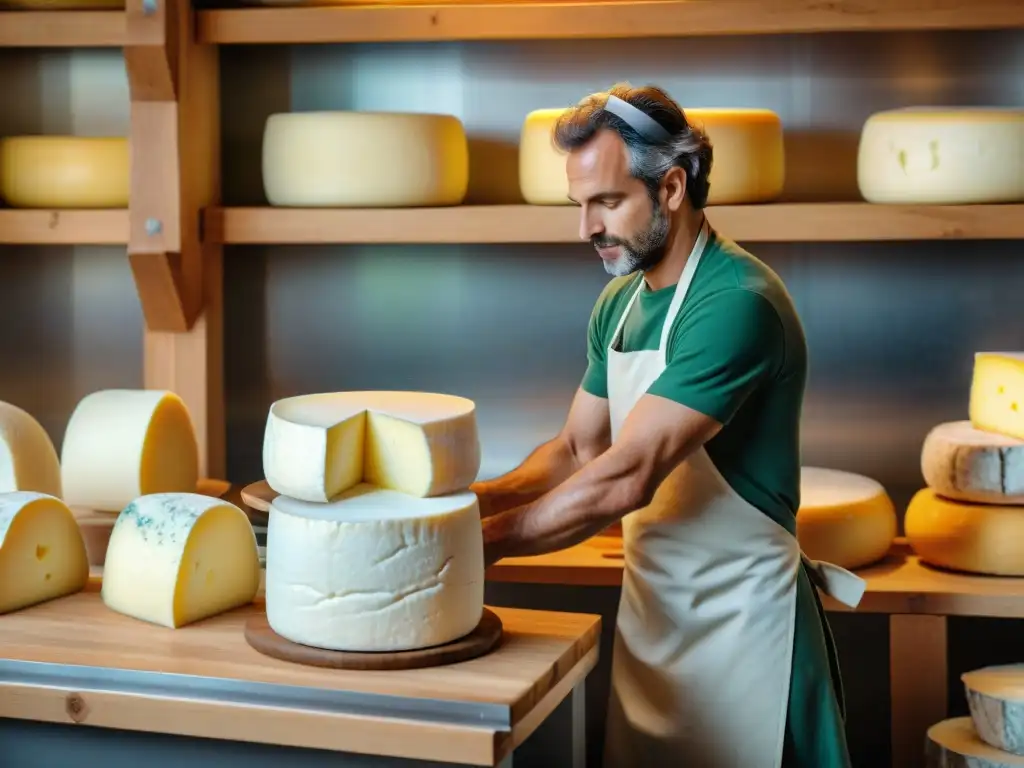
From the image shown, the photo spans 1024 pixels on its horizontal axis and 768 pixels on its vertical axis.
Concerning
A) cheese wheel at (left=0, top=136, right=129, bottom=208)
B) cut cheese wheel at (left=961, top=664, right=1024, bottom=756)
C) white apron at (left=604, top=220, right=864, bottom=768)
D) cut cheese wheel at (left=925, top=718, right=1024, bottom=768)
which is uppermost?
cheese wheel at (left=0, top=136, right=129, bottom=208)

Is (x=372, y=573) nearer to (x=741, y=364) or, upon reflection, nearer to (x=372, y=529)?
(x=372, y=529)

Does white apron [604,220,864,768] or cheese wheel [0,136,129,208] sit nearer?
white apron [604,220,864,768]

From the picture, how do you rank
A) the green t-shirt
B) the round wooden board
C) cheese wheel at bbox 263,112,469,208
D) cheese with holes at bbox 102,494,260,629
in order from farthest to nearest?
cheese wheel at bbox 263,112,469,208 < the green t-shirt < cheese with holes at bbox 102,494,260,629 < the round wooden board

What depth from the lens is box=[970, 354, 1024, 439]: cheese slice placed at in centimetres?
250

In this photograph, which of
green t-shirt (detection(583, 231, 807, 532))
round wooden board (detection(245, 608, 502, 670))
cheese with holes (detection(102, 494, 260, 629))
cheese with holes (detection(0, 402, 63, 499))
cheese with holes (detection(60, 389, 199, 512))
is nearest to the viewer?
round wooden board (detection(245, 608, 502, 670))

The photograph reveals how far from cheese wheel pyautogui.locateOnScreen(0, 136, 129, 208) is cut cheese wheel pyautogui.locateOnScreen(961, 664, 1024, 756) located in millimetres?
1809

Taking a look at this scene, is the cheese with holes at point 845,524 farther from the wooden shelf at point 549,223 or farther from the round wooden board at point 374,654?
the round wooden board at point 374,654

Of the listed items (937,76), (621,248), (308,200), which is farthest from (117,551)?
(937,76)

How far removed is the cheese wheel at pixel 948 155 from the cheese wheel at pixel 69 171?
4.71 feet

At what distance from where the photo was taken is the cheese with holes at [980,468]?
2.46 metres

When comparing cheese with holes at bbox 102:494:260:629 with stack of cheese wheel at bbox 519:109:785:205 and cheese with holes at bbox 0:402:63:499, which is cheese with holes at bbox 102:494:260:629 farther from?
A: stack of cheese wheel at bbox 519:109:785:205

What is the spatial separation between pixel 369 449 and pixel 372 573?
0.18 m

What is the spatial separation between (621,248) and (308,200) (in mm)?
820

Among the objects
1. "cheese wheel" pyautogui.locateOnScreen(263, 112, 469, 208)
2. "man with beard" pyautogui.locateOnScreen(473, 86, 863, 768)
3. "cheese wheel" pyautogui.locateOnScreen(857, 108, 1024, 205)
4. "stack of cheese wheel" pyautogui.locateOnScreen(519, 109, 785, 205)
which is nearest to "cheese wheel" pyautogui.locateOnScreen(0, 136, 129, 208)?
"cheese wheel" pyautogui.locateOnScreen(263, 112, 469, 208)
